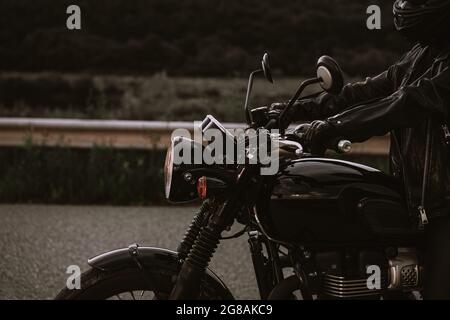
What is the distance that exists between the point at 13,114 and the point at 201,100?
8.14ft

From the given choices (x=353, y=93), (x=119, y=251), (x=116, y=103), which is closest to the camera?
(x=119, y=251)

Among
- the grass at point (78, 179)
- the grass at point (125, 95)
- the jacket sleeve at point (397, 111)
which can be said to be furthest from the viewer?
the grass at point (125, 95)

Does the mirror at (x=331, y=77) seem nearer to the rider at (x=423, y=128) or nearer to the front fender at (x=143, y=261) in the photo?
the rider at (x=423, y=128)

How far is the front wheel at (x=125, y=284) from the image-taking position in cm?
246

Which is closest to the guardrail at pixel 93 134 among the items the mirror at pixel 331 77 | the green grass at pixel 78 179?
the green grass at pixel 78 179

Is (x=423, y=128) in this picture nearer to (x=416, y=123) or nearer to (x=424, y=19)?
(x=416, y=123)

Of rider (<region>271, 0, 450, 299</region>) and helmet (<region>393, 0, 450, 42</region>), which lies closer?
rider (<region>271, 0, 450, 299</region>)

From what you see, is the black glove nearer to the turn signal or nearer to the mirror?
the mirror

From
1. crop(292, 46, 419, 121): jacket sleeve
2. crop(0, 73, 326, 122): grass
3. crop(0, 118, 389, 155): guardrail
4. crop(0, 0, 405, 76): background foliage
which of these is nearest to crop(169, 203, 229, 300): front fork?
crop(292, 46, 419, 121): jacket sleeve

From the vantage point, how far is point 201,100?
389 inches

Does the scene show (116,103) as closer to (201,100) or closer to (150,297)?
(201,100)

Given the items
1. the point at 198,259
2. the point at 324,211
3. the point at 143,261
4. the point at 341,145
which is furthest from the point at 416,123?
the point at 143,261

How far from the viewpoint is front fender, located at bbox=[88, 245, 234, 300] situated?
2.48 m

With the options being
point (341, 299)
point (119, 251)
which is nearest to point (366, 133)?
point (341, 299)
